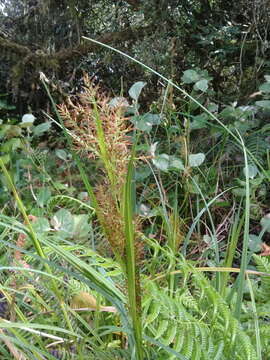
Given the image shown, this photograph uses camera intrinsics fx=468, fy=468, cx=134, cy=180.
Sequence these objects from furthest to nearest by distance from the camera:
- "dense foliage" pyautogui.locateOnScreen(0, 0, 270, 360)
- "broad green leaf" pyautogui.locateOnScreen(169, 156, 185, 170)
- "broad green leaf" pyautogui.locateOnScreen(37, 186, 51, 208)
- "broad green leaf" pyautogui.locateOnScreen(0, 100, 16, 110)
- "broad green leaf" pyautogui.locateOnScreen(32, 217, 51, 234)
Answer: "broad green leaf" pyautogui.locateOnScreen(0, 100, 16, 110) → "broad green leaf" pyautogui.locateOnScreen(37, 186, 51, 208) → "broad green leaf" pyautogui.locateOnScreen(169, 156, 185, 170) → "broad green leaf" pyautogui.locateOnScreen(32, 217, 51, 234) → "dense foliage" pyautogui.locateOnScreen(0, 0, 270, 360)

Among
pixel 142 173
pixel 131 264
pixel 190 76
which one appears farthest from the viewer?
pixel 190 76

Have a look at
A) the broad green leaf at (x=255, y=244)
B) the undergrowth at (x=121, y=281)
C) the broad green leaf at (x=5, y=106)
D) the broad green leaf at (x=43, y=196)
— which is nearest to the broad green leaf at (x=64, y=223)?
the undergrowth at (x=121, y=281)

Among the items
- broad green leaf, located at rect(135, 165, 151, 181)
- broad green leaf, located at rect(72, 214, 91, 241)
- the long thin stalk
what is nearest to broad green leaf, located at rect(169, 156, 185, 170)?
broad green leaf, located at rect(135, 165, 151, 181)

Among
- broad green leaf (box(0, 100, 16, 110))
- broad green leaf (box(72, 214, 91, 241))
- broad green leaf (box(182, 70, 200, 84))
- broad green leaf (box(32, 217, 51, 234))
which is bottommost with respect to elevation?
broad green leaf (box(0, 100, 16, 110))

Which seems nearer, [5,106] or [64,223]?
[64,223]

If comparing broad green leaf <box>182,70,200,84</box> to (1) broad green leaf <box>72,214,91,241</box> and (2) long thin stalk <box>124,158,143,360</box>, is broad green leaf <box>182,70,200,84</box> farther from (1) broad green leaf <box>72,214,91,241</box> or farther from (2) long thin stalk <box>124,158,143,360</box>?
(2) long thin stalk <box>124,158,143,360</box>

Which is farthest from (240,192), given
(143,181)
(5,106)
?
(5,106)

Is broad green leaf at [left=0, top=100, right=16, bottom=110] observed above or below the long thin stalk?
below

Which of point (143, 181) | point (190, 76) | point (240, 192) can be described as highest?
point (190, 76)

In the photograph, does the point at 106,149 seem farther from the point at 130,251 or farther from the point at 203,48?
the point at 203,48

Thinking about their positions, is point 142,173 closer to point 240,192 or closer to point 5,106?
point 240,192

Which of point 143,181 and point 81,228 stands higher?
point 81,228

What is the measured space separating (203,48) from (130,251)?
1.85m

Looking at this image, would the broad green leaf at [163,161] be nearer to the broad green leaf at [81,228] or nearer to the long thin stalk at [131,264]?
the broad green leaf at [81,228]
